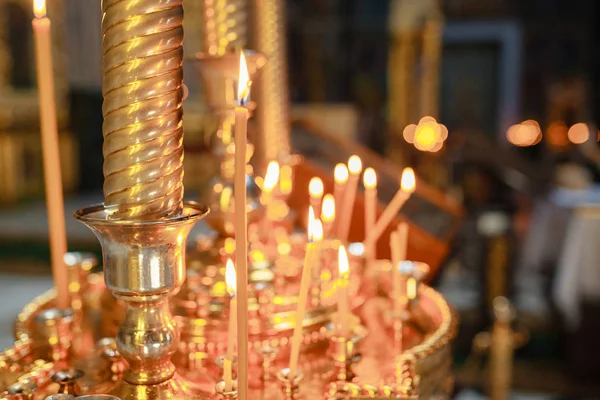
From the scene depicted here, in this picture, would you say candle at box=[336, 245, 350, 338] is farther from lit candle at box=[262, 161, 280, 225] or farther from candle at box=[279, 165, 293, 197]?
candle at box=[279, 165, 293, 197]

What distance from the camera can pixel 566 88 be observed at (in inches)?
307

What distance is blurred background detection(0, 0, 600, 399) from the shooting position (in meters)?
3.31

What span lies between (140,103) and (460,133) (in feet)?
19.4

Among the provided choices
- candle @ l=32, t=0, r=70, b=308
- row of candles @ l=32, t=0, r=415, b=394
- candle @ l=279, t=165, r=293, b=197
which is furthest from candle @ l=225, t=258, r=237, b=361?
candle @ l=279, t=165, r=293, b=197

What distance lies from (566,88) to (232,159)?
25.6 ft

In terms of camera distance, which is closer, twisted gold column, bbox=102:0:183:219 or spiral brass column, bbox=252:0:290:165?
twisted gold column, bbox=102:0:183:219

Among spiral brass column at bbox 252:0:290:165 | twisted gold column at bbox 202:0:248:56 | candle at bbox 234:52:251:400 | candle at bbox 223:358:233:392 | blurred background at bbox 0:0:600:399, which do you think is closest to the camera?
candle at bbox 234:52:251:400

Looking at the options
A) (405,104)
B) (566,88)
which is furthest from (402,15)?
(566,88)

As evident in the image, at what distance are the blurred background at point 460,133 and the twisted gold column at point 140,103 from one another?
356 mm

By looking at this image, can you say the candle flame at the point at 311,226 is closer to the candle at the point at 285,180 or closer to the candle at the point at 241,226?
the candle at the point at 241,226

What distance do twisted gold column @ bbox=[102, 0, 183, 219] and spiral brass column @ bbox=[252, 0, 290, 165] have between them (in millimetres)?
888

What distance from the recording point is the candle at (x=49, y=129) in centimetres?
72

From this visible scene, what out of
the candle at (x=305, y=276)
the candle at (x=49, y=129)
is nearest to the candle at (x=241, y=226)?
the candle at (x=305, y=276)

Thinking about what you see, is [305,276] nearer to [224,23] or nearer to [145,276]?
[145,276]
